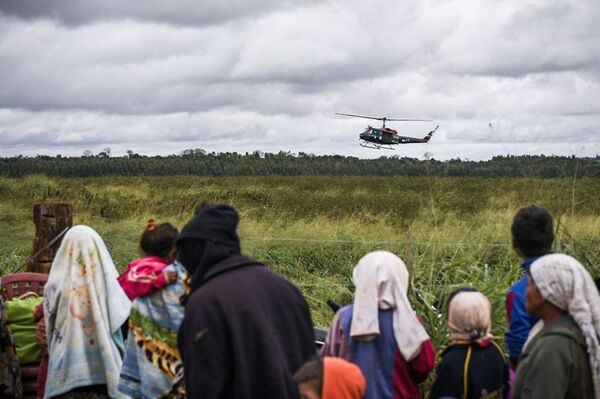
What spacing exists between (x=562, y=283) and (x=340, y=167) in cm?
5766

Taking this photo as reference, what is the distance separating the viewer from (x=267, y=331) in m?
2.90

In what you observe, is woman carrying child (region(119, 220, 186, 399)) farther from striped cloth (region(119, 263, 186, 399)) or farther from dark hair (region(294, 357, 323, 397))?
dark hair (region(294, 357, 323, 397))

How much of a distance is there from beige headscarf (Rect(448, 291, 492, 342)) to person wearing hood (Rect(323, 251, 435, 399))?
0.58 feet

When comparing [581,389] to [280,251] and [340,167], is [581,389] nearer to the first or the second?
[280,251]

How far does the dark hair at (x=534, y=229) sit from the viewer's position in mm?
3891

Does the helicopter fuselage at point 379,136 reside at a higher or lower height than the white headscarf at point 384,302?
higher

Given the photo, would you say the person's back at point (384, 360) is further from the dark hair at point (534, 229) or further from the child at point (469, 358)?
the dark hair at point (534, 229)

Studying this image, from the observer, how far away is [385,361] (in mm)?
3697

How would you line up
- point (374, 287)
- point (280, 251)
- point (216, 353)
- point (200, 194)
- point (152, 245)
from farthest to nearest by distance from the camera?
1. point (200, 194)
2. point (280, 251)
3. point (152, 245)
4. point (374, 287)
5. point (216, 353)

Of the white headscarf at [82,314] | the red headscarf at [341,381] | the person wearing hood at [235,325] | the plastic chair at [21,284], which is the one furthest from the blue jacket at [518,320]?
the plastic chair at [21,284]

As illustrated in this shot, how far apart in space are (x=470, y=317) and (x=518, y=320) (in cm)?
38

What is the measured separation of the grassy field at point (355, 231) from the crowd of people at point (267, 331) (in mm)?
1573

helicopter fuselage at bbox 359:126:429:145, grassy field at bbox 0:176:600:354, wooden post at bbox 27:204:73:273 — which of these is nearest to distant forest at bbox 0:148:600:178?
helicopter fuselage at bbox 359:126:429:145

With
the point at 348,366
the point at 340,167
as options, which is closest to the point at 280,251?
the point at 348,366
